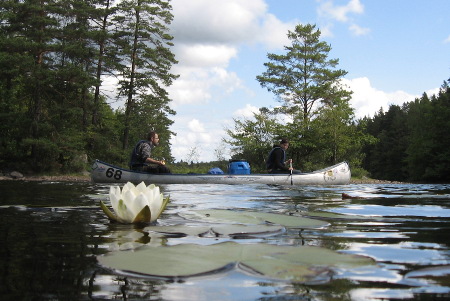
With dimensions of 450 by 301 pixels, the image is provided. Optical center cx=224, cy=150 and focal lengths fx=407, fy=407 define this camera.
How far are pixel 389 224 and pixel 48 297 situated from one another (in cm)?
216

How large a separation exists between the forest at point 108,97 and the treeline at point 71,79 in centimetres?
6

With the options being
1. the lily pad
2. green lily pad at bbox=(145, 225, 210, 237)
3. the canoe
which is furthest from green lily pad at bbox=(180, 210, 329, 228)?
the canoe

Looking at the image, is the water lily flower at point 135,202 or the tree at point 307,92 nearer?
the water lily flower at point 135,202

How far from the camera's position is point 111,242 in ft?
5.49

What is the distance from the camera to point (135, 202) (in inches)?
84.3

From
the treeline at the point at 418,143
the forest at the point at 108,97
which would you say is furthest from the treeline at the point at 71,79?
the treeline at the point at 418,143

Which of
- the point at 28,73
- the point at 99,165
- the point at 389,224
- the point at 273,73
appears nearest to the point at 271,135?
the point at 273,73

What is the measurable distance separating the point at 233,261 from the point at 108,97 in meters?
26.4

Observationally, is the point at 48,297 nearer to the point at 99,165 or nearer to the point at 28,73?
the point at 99,165

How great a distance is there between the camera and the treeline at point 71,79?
A: 21.6 meters

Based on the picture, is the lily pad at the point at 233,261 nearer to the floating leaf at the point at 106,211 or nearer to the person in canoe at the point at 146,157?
the floating leaf at the point at 106,211

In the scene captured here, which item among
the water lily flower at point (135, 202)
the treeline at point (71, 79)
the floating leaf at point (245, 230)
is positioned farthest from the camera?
the treeline at point (71, 79)

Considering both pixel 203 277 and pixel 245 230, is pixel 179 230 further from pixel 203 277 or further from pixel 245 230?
pixel 203 277

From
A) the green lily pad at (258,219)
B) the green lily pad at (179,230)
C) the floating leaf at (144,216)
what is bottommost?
the green lily pad at (179,230)
